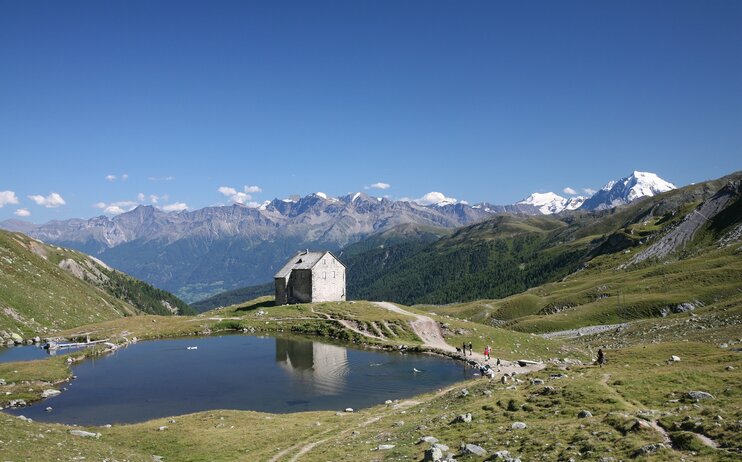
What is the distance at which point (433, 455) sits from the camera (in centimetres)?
2538

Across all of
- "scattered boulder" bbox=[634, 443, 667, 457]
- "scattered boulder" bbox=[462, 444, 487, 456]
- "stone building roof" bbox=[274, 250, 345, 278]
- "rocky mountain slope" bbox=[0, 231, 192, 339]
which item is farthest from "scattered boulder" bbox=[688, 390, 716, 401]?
"rocky mountain slope" bbox=[0, 231, 192, 339]

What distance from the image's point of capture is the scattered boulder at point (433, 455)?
989 inches

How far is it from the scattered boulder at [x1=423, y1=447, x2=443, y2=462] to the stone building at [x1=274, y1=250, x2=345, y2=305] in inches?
3488

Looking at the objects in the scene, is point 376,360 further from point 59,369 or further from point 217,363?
point 59,369

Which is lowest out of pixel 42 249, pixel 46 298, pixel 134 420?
pixel 134 420

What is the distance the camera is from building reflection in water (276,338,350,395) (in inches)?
2413

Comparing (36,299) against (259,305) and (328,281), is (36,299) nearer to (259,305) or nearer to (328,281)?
(259,305)

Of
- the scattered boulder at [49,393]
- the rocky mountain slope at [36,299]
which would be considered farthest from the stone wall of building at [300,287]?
the scattered boulder at [49,393]

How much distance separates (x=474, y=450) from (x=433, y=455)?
2088mm

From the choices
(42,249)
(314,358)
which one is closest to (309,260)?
(314,358)

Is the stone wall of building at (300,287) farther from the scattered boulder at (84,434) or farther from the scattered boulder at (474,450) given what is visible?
the scattered boulder at (474,450)

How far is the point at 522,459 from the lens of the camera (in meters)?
23.4

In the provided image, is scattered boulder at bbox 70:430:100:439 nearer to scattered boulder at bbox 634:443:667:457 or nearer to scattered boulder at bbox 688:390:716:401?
scattered boulder at bbox 634:443:667:457

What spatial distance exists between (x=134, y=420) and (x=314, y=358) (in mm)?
30592
